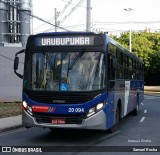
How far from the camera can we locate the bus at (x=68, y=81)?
11.2 m

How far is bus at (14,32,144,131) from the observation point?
1119 centimetres

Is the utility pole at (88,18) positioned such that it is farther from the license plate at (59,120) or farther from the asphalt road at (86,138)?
the license plate at (59,120)

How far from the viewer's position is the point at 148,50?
72688 mm

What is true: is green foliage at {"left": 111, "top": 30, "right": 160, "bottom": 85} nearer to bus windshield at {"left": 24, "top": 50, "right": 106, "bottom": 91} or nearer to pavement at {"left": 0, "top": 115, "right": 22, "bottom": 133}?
pavement at {"left": 0, "top": 115, "right": 22, "bottom": 133}

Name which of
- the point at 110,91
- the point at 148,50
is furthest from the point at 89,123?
the point at 148,50

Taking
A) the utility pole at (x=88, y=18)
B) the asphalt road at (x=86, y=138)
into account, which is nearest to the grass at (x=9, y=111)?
the asphalt road at (x=86, y=138)

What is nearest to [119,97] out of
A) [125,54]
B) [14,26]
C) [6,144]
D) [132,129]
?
[132,129]

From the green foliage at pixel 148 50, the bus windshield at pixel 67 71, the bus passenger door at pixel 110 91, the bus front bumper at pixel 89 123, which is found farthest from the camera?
the green foliage at pixel 148 50

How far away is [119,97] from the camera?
46.9 ft

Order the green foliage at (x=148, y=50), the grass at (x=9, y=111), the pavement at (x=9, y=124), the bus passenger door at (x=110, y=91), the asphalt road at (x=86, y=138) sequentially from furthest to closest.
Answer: the green foliage at (x=148, y=50) → the grass at (x=9, y=111) → the pavement at (x=9, y=124) → the bus passenger door at (x=110, y=91) → the asphalt road at (x=86, y=138)

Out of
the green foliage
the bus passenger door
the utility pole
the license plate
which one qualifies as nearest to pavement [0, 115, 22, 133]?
the license plate

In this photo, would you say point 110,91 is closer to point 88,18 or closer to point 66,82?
point 66,82

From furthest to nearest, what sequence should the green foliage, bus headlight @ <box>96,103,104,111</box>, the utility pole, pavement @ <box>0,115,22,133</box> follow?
1. the green foliage
2. the utility pole
3. pavement @ <box>0,115,22,133</box>
4. bus headlight @ <box>96,103,104,111</box>

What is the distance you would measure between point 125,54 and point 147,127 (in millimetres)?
3009
